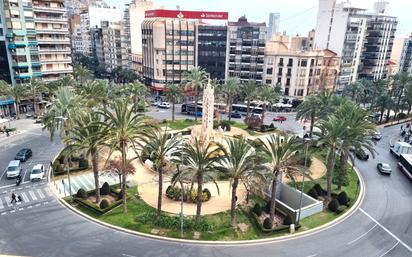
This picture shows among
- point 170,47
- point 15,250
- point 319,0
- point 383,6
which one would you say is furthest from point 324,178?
point 383,6

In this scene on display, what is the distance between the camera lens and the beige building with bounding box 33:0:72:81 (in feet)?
311

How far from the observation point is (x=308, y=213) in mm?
41469

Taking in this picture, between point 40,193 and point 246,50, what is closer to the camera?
point 40,193

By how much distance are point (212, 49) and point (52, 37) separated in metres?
55.8

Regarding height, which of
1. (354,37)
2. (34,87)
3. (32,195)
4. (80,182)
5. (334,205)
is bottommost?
(80,182)

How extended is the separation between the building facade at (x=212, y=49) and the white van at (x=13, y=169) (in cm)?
8252

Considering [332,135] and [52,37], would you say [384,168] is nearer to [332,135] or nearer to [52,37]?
[332,135]

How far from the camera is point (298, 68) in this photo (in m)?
107

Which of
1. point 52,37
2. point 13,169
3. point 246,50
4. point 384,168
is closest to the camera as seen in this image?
point 13,169

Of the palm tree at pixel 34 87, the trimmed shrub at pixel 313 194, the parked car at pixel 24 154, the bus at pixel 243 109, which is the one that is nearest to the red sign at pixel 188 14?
the bus at pixel 243 109

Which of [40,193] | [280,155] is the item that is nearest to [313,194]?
[280,155]

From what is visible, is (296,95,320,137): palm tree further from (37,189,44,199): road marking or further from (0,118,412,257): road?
(37,189,44,199): road marking

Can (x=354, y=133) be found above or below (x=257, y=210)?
Result: above

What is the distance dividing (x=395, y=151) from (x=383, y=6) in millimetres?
102459
